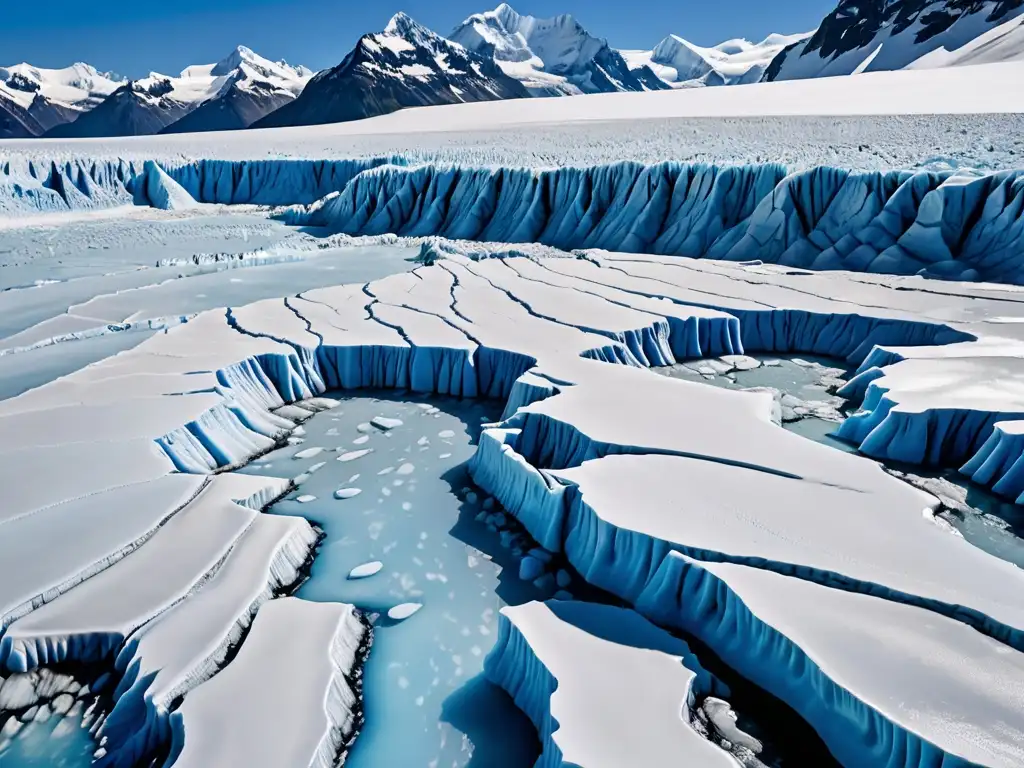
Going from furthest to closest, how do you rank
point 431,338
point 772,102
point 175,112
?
point 175,112 < point 772,102 < point 431,338

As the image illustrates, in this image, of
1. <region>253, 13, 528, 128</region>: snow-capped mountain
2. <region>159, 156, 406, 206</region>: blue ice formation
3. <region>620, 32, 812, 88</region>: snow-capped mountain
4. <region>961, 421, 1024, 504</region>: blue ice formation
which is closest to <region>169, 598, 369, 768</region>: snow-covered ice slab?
<region>961, 421, 1024, 504</region>: blue ice formation

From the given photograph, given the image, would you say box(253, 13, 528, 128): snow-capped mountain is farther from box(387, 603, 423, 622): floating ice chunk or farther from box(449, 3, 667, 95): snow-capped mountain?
box(387, 603, 423, 622): floating ice chunk

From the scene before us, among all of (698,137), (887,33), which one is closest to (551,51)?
(887,33)

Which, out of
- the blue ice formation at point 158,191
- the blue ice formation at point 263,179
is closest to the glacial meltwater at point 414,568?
the blue ice formation at point 263,179

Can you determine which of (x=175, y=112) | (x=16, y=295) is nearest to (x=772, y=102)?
(x=16, y=295)

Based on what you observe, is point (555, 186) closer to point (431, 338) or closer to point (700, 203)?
point (700, 203)

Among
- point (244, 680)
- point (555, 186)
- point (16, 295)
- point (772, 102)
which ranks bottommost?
point (16, 295)
